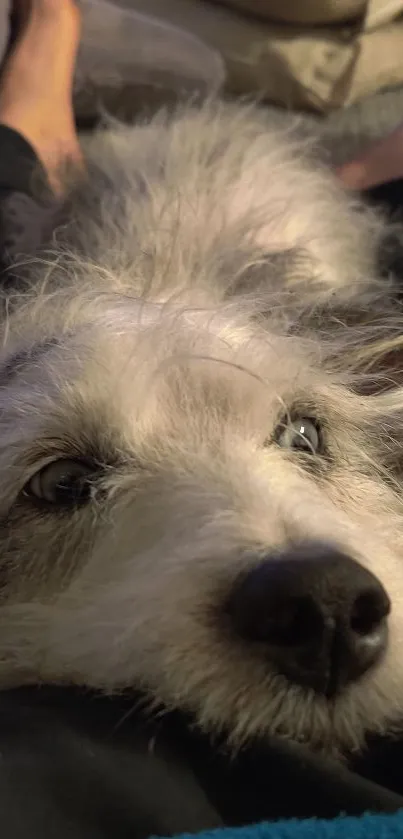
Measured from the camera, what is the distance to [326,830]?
0.65 m

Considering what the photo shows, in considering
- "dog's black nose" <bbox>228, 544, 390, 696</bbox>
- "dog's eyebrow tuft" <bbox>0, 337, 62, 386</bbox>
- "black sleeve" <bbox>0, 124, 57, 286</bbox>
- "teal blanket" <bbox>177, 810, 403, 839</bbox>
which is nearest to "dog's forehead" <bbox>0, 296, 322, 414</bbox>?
"dog's eyebrow tuft" <bbox>0, 337, 62, 386</bbox>

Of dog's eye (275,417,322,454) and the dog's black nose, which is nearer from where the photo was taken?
the dog's black nose

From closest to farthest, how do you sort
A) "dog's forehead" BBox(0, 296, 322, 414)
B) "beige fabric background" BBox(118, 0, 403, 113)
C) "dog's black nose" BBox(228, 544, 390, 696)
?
1. "dog's black nose" BBox(228, 544, 390, 696)
2. "dog's forehead" BBox(0, 296, 322, 414)
3. "beige fabric background" BBox(118, 0, 403, 113)

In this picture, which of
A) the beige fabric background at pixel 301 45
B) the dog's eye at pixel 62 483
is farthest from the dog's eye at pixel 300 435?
the beige fabric background at pixel 301 45

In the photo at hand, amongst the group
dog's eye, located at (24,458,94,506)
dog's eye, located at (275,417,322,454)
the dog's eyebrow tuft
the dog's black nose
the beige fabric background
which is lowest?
dog's eye, located at (24,458,94,506)

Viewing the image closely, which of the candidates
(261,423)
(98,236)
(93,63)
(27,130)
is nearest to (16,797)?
(261,423)

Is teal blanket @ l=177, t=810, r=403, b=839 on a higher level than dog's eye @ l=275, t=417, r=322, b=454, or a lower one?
higher

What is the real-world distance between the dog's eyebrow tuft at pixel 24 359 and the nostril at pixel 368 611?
544 millimetres

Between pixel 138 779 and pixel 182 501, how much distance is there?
1.19ft

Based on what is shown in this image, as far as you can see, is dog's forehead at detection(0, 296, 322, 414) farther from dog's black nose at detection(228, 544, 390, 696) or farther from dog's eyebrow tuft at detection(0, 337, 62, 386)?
dog's black nose at detection(228, 544, 390, 696)

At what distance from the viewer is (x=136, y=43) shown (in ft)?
9.46

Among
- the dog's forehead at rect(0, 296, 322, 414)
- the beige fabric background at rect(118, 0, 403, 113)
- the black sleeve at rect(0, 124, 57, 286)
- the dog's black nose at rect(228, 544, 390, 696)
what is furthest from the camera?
the beige fabric background at rect(118, 0, 403, 113)

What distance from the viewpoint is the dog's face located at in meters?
0.90

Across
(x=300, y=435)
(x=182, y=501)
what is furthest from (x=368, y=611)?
(x=300, y=435)
